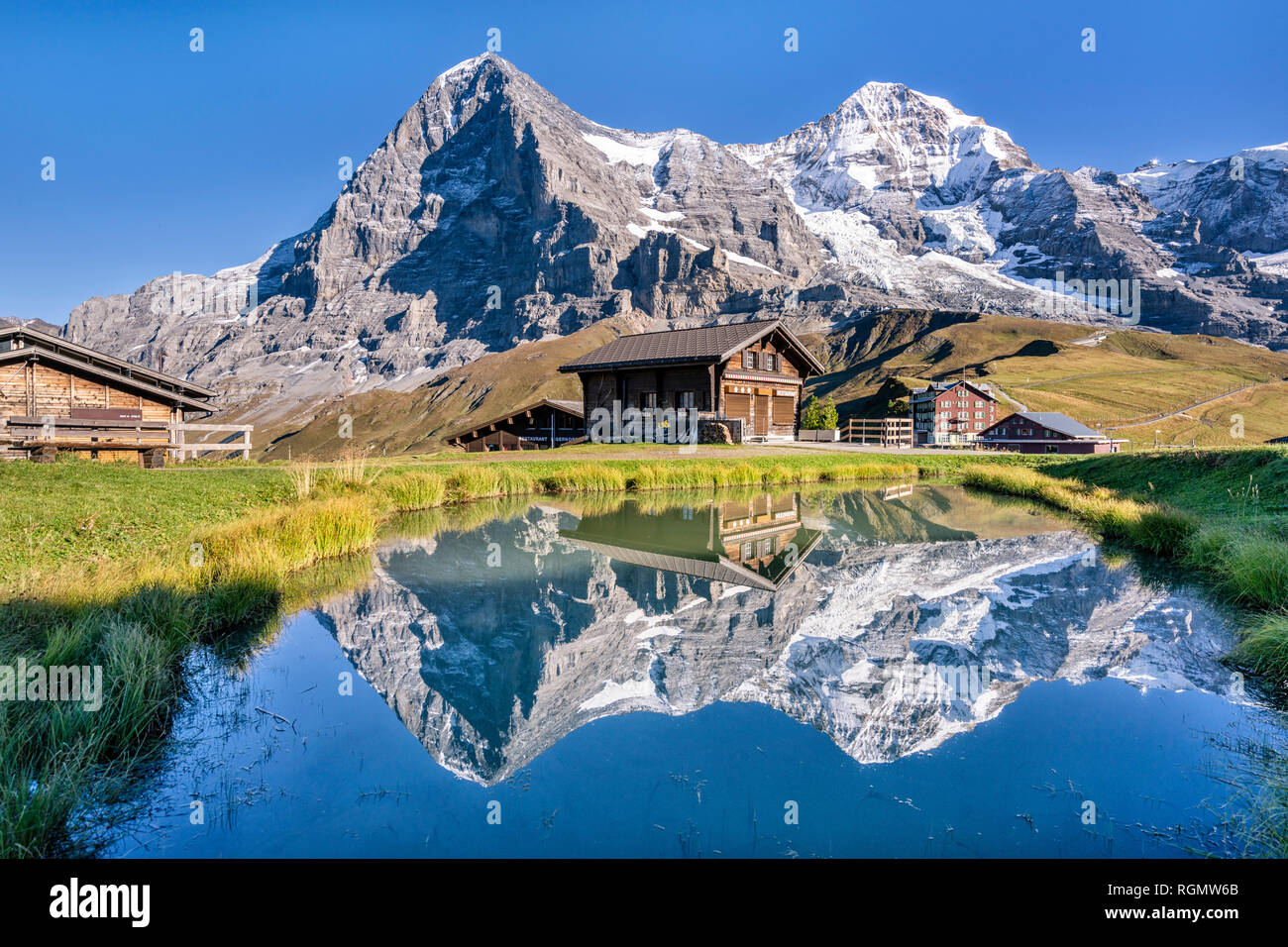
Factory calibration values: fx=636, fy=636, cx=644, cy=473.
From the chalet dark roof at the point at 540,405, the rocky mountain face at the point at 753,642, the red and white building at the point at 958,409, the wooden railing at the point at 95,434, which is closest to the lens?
the rocky mountain face at the point at 753,642

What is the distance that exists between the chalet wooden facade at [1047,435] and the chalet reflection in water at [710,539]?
38984 millimetres

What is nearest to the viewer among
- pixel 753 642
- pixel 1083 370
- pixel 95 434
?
pixel 753 642

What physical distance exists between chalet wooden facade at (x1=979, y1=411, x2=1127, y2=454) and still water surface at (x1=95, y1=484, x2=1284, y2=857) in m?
45.5

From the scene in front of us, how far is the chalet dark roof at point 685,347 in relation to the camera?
30.2m

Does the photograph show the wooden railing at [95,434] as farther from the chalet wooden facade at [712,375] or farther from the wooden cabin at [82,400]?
the chalet wooden facade at [712,375]

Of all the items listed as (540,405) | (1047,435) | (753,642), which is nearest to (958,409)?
(1047,435)

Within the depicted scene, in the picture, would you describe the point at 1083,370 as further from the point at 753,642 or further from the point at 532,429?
the point at 753,642

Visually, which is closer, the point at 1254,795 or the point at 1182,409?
the point at 1254,795

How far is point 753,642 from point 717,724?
6.21 ft

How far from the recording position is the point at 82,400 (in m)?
25.1

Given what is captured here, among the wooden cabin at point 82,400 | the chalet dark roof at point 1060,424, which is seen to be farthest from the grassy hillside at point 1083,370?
the wooden cabin at point 82,400

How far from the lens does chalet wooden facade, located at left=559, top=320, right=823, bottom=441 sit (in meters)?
30.5
